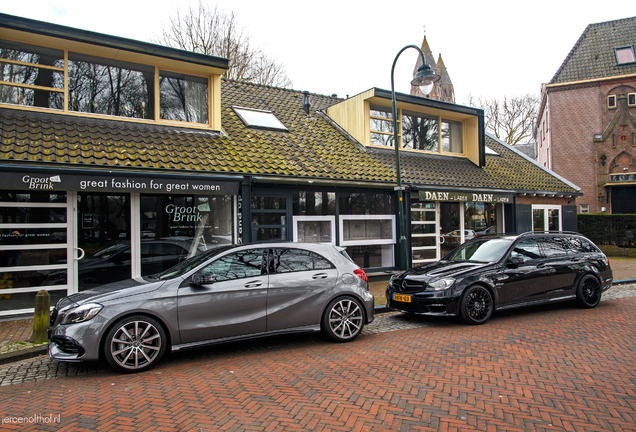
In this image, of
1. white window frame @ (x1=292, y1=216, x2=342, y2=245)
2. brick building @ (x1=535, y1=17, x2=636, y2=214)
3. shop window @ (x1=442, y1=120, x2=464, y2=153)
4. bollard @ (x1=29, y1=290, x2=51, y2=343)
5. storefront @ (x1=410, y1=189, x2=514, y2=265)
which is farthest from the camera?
brick building @ (x1=535, y1=17, x2=636, y2=214)

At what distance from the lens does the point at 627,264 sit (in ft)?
53.8

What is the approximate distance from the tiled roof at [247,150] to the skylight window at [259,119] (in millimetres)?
227

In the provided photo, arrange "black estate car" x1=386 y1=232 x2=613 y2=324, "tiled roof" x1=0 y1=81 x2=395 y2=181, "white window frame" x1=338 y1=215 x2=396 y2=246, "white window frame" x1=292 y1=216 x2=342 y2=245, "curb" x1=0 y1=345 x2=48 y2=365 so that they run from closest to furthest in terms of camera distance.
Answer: "curb" x1=0 y1=345 x2=48 y2=365 < "black estate car" x1=386 y1=232 x2=613 y2=324 < "tiled roof" x1=0 y1=81 x2=395 y2=181 < "white window frame" x1=292 y1=216 x2=342 y2=245 < "white window frame" x1=338 y1=215 x2=396 y2=246

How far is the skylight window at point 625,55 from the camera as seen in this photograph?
1139 inches

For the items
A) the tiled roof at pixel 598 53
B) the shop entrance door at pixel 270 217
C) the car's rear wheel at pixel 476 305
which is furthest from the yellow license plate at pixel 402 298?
the tiled roof at pixel 598 53

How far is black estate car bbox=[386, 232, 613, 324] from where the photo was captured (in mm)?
7242

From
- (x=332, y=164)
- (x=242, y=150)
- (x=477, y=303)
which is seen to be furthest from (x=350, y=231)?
(x=477, y=303)

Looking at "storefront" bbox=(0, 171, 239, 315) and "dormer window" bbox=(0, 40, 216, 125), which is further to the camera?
"dormer window" bbox=(0, 40, 216, 125)

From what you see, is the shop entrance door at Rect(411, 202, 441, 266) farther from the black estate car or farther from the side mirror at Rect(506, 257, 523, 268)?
the side mirror at Rect(506, 257, 523, 268)

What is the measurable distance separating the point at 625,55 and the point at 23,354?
123 ft

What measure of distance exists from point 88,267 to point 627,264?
18.9m

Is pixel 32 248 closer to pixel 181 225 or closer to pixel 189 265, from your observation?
pixel 181 225

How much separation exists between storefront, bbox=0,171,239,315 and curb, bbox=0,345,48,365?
2.54 m

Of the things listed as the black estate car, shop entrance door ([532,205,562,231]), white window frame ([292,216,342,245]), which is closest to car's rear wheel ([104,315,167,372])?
the black estate car
